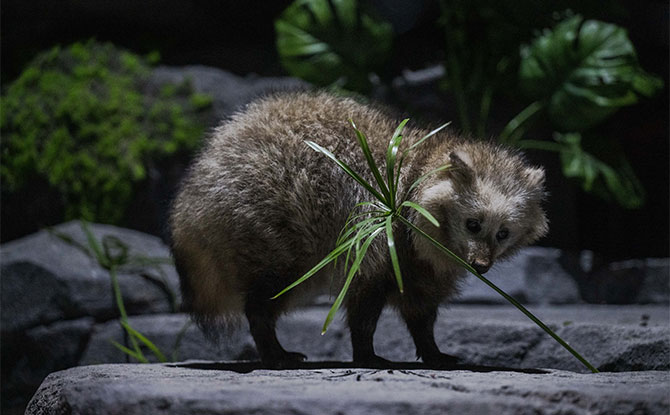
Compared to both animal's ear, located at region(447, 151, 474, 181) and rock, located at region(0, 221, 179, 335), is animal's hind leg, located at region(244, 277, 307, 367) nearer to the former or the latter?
animal's ear, located at region(447, 151, 474, 181)

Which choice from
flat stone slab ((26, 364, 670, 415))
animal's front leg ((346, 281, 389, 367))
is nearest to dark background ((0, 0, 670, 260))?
animal's front leg ((346, 281, 389, 367))

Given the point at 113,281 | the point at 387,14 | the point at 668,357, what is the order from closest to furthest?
the point at 668,357 < the point at 113,281 < the point at 387,14

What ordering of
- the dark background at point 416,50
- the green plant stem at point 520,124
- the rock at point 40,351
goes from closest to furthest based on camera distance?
the rock at point 40,351 < the green plant stem at point 520,124 < the dark background at point 416,50

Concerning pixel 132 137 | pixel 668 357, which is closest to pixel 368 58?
pixel 132 137

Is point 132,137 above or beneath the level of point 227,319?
above

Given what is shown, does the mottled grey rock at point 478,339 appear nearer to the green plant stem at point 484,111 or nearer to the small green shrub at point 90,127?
the small green shrub at point 90,127

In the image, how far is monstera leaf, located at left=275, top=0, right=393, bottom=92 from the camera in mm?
5945

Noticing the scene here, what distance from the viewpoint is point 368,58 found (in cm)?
609

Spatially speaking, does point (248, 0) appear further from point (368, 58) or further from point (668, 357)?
point (668, 357)

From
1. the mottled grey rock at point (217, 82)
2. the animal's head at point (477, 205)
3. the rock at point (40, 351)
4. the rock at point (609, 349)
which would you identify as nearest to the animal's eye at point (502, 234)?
the animal's head at point (477, 205)

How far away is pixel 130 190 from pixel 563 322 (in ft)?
11.7

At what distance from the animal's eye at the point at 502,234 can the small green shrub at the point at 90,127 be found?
11.6ft

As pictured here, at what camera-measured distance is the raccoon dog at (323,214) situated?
2.96 metres

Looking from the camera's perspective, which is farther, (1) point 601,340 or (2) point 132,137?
(2) point 132,137
